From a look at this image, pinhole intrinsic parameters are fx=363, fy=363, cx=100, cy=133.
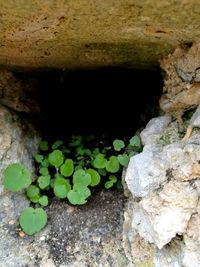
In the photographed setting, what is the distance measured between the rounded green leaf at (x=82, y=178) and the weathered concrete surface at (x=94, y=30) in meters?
0.41

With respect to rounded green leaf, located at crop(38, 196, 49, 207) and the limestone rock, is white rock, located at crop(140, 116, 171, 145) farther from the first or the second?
the limestone rock

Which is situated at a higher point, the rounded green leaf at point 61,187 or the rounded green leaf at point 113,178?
the rounded green leaf at point 113,178

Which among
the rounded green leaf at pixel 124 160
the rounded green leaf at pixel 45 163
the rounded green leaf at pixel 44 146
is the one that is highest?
the rounded green leaf at pixel 124 160

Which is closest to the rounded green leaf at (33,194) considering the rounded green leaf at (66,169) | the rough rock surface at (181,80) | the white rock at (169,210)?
the rounded green leaf at (66,169)

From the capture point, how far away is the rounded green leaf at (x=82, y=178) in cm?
133

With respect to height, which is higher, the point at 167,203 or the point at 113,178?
the point at 167,203

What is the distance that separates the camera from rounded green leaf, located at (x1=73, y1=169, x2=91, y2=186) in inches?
52.4

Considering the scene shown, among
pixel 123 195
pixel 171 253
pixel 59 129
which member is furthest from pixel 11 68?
pixel 171 253

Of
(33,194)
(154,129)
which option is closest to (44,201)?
(33,194)

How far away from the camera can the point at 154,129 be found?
126 centimetres

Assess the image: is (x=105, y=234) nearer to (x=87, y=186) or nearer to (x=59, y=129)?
(x=87, y=186)

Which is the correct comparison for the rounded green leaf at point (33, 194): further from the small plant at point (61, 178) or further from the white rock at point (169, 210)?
the white rock at point (169, 210)

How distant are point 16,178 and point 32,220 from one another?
0.16 m

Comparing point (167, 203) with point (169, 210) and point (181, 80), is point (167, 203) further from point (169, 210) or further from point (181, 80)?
point (181, 80)
